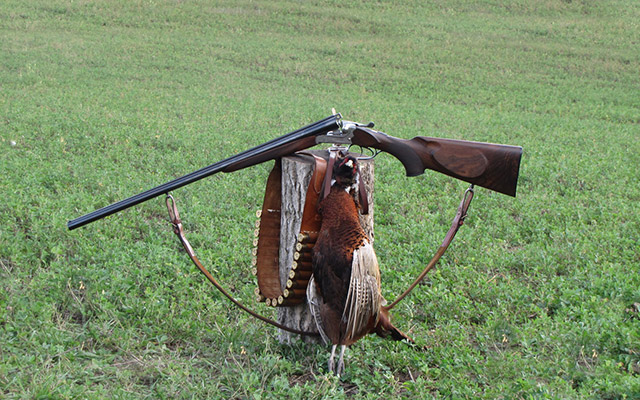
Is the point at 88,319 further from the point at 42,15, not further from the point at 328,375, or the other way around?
the point at 42,15

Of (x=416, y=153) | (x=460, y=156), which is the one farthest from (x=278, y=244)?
(x=460, y=156)

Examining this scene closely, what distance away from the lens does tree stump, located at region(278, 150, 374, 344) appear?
383cm

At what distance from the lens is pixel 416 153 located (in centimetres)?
369

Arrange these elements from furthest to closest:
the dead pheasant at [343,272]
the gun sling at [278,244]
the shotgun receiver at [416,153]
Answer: the gun sling at [278,244] < the shotgun receiver at [416,153] < the dead pheasant at [343,272]

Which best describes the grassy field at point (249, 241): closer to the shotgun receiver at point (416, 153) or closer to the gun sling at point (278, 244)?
the gun sling at point (278, 244)

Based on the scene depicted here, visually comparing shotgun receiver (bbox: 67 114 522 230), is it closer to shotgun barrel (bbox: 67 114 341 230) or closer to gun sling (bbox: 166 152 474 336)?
shotgun barrel (bbox: 67 114 341 230)

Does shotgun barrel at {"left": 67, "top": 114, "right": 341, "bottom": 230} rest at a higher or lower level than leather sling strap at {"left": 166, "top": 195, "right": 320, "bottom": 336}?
higher

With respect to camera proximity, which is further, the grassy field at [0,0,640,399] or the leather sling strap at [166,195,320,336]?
the leather sling strap at [166,195,320,336]

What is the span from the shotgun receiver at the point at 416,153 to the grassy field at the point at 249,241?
1116mm

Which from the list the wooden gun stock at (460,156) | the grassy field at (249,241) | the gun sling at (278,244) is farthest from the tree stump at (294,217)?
the wooden gun stock at (460,156)

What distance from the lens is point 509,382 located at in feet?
11.7

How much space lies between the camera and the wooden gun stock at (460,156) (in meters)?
3.59

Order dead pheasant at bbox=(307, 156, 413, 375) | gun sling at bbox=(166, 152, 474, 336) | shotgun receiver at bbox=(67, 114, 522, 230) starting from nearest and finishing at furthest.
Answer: dead pheasant at bbox=(307, 156, 413, 375) → shotgun receiver at bbox=(67, 114, 522, 230) → gun sling at bbox=(166, 152, 474, 336)

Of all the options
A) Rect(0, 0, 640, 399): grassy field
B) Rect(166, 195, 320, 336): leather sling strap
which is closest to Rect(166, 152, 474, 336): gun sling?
Rect(166, 195, 320, 336): leather sling strap
